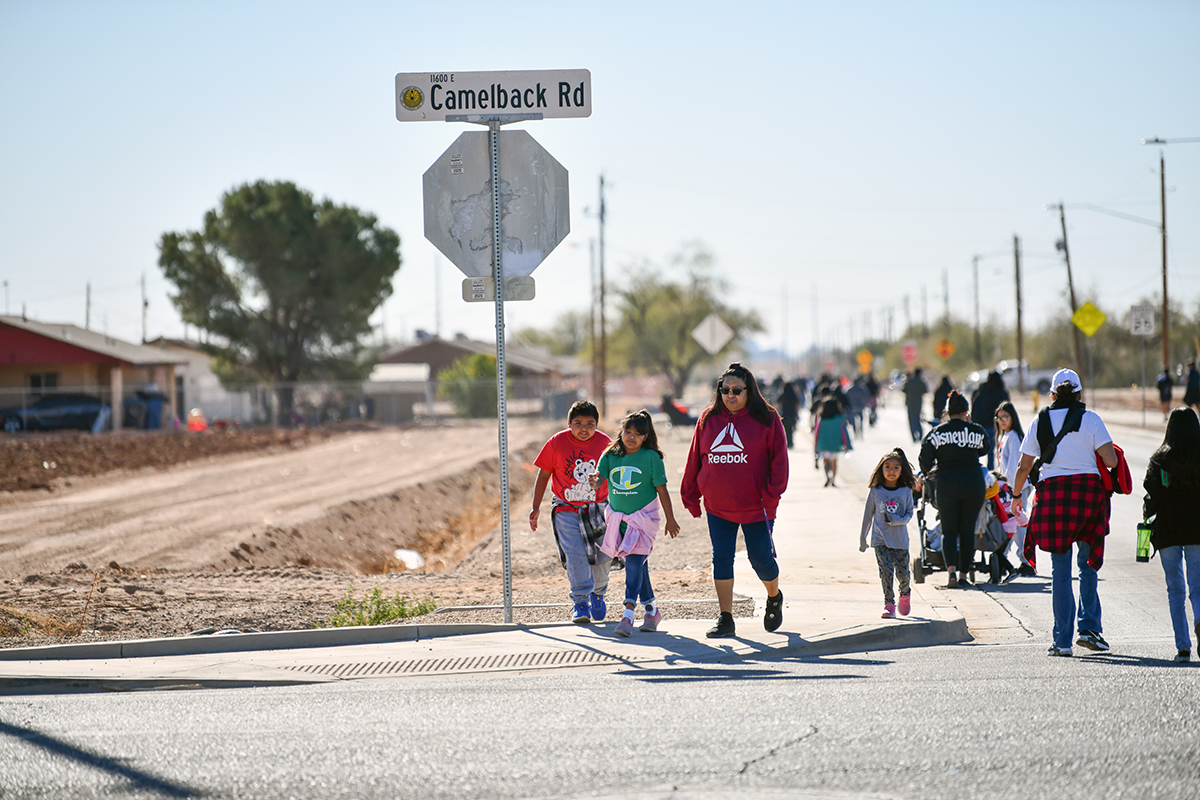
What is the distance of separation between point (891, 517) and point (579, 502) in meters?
2.50

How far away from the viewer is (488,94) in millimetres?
8508

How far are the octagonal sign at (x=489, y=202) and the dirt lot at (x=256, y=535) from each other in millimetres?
2848

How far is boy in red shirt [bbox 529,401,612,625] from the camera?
29.2 ft

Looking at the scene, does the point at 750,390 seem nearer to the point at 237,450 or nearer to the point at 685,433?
the point at 685,433

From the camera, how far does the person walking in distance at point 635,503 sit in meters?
8.45

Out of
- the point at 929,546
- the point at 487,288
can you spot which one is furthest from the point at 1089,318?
the point at 487,288

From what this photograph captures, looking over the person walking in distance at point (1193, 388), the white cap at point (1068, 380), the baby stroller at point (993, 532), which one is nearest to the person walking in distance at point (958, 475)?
the baby stroller at point (993, 532)

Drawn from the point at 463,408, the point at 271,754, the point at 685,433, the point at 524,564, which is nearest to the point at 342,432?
the point at 463,408

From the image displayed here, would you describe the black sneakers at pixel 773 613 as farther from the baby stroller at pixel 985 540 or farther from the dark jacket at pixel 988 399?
the dark jacket at pixel 988 399

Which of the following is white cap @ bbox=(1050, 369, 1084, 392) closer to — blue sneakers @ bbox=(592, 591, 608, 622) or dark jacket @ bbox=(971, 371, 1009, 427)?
blue sneakers @ bbox=(592, 591, 608, 622)

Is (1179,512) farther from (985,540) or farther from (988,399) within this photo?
(988,399)

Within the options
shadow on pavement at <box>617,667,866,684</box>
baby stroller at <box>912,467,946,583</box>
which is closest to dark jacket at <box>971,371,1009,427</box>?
baby stroller at <box>912,467,946,583</box>

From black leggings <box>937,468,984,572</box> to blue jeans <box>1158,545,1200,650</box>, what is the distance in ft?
10.3

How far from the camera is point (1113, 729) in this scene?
5219mm
